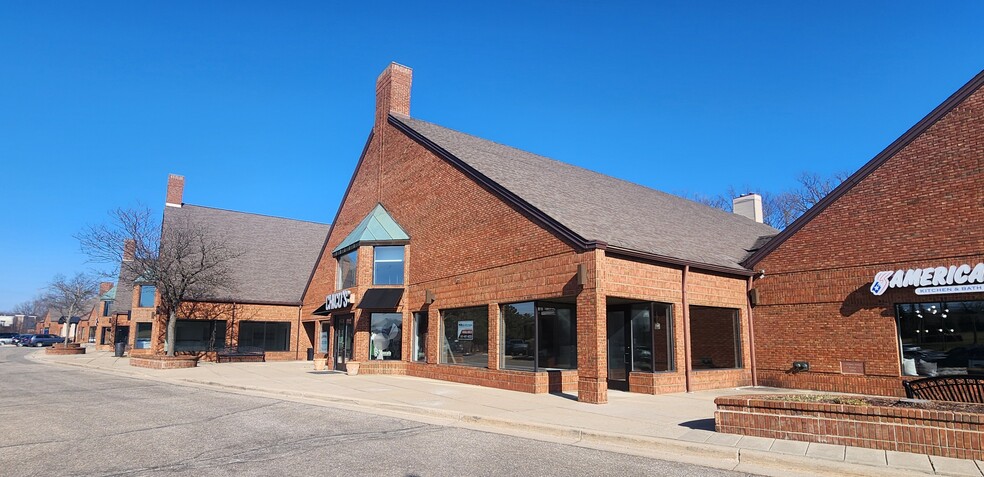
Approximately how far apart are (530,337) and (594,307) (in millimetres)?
2783

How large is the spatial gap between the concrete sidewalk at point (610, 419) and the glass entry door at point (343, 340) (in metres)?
4.06

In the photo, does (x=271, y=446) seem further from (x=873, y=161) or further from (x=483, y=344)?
(x=873, y=161)

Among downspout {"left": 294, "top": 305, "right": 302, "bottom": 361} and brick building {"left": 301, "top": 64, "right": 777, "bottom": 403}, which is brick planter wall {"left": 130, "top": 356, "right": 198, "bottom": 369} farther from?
downspout {"left": 294, "top": 305, "right": 302, "bottom": 361}

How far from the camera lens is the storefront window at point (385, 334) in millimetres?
22453

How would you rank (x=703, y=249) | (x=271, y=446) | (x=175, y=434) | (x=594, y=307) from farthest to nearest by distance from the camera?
(x=703, y=249), (x=594, y=307), (x=175, y=434), (x=271, y=446)

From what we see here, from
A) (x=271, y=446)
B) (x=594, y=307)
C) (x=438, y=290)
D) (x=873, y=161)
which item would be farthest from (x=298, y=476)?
(x=873, y=161)

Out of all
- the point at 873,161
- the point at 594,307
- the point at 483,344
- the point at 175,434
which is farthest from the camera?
the point at 483,344

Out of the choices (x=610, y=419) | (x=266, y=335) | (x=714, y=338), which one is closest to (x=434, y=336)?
(x=714, y=338)

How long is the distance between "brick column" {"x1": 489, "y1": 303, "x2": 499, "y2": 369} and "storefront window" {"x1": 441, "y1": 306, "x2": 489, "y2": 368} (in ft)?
0.91

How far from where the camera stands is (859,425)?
810 cm

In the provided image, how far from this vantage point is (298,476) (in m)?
6.93

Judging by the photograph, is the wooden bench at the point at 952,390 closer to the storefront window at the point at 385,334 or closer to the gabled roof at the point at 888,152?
the gabled roof at the point at 888,152

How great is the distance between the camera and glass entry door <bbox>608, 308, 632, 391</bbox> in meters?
16.8

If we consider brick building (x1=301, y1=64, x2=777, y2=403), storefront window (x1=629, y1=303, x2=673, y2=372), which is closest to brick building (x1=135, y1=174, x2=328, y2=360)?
brick building (x1=301, y1=64, x2=777, y2=403)
